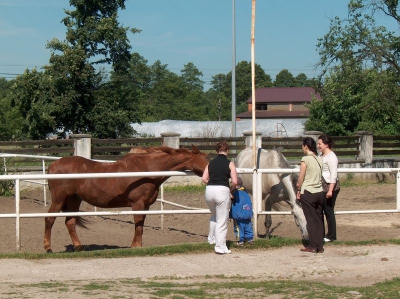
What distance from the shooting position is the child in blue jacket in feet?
30.9

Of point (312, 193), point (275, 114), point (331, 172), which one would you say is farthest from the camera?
→ point (275, 114)

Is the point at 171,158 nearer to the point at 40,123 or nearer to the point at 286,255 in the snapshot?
the point at 286,255

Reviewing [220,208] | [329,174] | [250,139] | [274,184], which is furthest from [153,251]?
[250,139]

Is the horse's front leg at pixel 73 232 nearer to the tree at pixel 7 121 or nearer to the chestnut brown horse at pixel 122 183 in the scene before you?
the chestnut brown horse at pixel 122 183

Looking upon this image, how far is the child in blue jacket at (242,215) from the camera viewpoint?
9.42m

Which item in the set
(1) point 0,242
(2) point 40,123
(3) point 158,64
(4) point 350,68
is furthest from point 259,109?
(1) point 0,242

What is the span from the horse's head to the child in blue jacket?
0.61m

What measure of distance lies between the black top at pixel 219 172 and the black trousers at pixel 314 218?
1.12m

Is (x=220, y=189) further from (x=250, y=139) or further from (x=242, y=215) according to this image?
(x=250, y=139)

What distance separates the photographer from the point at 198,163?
978cm

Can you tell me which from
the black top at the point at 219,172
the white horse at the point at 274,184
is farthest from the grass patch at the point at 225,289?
the white horse at the point at 274,184

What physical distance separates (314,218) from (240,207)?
1.07 meters

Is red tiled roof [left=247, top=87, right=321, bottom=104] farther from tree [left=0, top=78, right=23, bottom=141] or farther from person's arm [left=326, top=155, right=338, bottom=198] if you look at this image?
person's arm [left=326, top=155, right=338, bottom=198]

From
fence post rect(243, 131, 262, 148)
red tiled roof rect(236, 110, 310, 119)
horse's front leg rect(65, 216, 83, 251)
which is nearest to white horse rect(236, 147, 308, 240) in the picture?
horse's front leg rect(65, 216, 83, 251)
